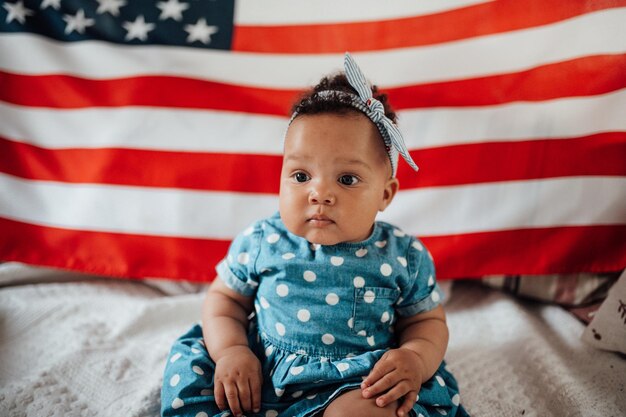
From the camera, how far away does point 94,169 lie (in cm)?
124

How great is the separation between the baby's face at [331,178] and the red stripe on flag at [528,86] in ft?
1.44

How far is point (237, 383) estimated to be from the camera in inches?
29.9

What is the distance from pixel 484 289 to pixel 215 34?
102cm

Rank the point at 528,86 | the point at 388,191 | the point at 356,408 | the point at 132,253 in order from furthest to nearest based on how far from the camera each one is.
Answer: the point at 132,253 → the point at 528,86 → the point at 388,191 → the point at 356,408

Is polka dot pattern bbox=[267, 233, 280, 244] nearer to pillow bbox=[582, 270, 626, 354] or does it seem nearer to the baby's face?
the baby's face

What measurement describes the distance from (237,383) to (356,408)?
20 centimetres

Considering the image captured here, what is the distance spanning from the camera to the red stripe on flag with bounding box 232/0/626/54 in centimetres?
111

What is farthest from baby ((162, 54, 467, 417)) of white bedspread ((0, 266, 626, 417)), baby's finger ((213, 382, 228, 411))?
white bedspread ((0, 266, 626, 417))

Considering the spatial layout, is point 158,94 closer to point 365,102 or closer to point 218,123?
point 218,123

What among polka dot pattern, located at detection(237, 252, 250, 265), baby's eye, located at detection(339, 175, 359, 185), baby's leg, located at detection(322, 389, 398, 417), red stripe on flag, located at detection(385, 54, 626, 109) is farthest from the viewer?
red stripe on flag, located at detection(385, 54, 626, 109)

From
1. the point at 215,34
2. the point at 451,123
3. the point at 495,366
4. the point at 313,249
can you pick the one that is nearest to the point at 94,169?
the point at 215,34

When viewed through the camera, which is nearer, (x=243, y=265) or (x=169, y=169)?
(x=243, y=265)

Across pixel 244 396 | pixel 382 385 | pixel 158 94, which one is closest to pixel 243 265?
pixel 244 396

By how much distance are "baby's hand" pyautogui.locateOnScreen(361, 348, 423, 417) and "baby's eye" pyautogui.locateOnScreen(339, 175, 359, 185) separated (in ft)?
0.97
